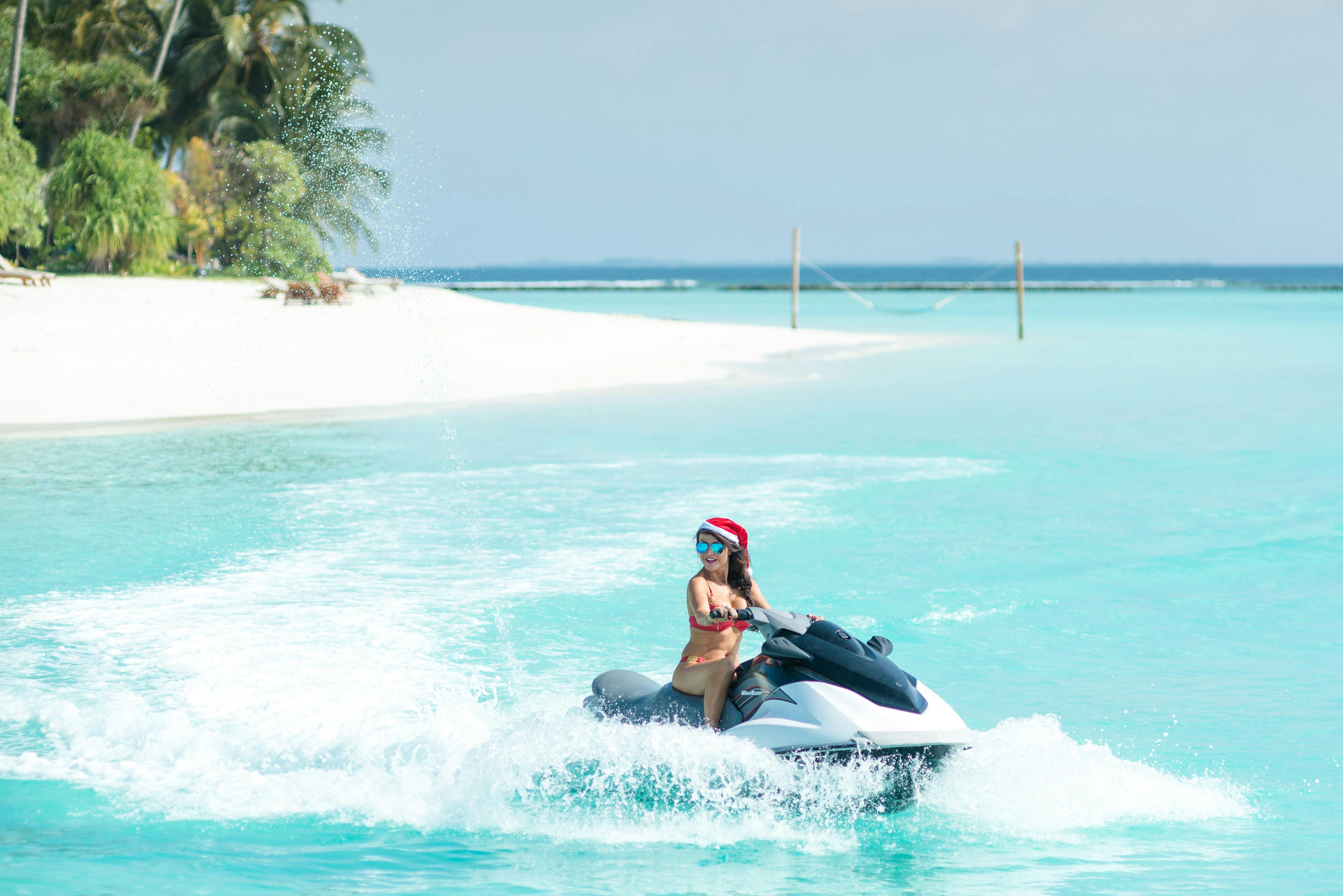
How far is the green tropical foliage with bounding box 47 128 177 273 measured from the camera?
34562mm

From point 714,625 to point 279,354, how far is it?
2094cm

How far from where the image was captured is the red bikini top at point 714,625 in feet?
17.1

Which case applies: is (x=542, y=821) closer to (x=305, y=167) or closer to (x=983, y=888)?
(x=983, y=888)

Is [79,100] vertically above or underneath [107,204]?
above

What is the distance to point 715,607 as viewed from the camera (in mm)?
5145

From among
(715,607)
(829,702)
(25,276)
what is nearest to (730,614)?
(715,607)

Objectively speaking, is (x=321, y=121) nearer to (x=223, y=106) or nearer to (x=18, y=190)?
(x=223, y=106)

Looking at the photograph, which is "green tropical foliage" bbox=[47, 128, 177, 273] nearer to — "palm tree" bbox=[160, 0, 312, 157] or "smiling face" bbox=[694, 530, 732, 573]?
"palm tree" bbox=[160, 0, 312, 157]

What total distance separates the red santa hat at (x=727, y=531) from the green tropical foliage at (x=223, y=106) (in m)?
38.5

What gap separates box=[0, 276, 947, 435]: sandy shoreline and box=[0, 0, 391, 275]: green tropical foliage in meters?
10.5

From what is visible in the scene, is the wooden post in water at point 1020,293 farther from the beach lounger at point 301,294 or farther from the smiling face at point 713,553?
the smiling face at point 713,553

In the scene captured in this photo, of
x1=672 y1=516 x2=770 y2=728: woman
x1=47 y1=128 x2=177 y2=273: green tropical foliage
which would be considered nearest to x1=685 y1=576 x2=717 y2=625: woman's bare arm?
x1=672 y1=516 x2=770 y2=728: woman

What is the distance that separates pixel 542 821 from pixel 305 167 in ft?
148

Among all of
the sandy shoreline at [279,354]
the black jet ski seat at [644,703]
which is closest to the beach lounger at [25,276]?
the sandy shoreline at [279,354]
